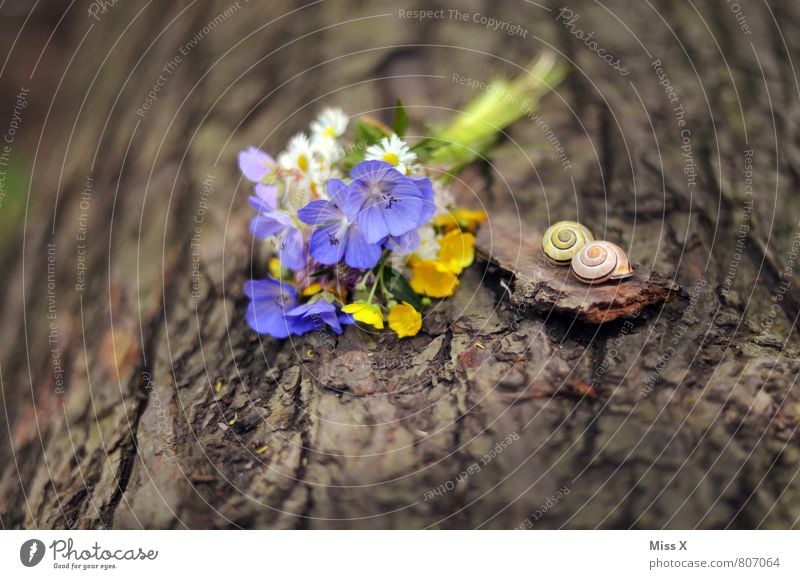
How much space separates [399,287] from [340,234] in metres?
0.15

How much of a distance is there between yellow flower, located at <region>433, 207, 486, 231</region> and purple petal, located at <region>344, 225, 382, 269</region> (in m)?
0.21

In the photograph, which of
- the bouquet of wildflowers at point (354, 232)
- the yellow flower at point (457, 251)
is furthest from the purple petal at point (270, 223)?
the yellow flower at point (457, 251)

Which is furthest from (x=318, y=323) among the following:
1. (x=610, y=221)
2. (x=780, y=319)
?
(x=780, y=319)

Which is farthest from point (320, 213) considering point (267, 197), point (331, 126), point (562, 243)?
point (562, 243)

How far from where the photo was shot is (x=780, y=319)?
4.47ft

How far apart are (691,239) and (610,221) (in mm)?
163

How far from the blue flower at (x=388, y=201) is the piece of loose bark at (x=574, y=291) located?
20 cm

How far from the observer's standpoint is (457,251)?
145 centimetres

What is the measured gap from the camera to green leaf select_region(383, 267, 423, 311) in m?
1.36

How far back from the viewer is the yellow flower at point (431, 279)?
140 centimetres

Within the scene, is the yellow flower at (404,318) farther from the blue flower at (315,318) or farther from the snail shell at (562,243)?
the snail shell at (562,243)

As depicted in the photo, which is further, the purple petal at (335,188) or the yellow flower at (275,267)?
the yellow flower at (275,267)

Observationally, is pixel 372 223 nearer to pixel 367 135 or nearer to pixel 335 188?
pixel 335 188

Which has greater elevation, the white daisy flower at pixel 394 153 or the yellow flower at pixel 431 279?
the white daisy flower at pixel 394 153
